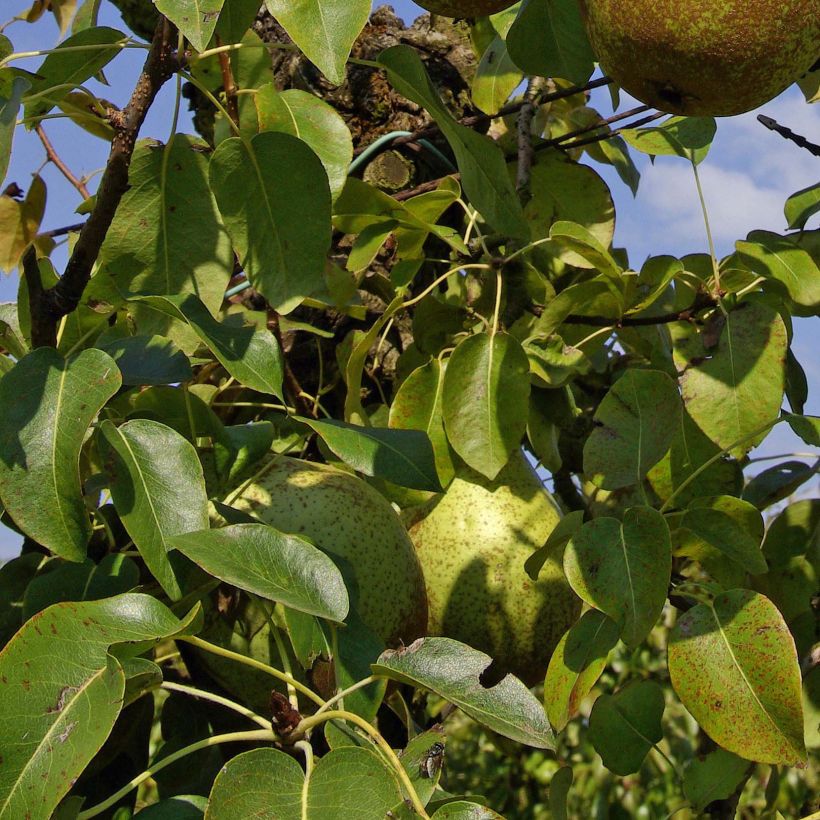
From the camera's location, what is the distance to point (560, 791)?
1420mm

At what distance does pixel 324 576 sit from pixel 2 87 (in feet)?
2.47

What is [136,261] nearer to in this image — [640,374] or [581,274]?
[640,374]

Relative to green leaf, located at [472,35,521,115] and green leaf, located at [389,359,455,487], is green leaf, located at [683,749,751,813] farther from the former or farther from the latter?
green leaf, located at [472,35,521,115]

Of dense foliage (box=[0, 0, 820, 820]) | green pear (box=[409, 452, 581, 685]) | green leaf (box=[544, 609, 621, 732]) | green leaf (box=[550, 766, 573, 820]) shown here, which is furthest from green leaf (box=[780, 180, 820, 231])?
green leaf (box=[550, 766, 573, 820])

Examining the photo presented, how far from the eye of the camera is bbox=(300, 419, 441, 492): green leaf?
1187mm

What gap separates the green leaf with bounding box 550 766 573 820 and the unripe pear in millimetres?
975

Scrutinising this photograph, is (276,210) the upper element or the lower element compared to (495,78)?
lower

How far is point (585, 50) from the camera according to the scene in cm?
132

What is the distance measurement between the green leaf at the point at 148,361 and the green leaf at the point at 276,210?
135 mm

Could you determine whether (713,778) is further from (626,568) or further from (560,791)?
(626,568)

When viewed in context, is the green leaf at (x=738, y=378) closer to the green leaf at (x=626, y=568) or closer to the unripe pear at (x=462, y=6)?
the green leaf at (x=626, y=568)

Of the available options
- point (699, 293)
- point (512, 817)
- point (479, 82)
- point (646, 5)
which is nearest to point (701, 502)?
point (699, 293)

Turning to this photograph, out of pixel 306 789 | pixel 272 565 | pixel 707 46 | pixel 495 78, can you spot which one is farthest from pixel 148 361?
pixel 495 78

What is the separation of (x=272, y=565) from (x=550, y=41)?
0.76 meters
